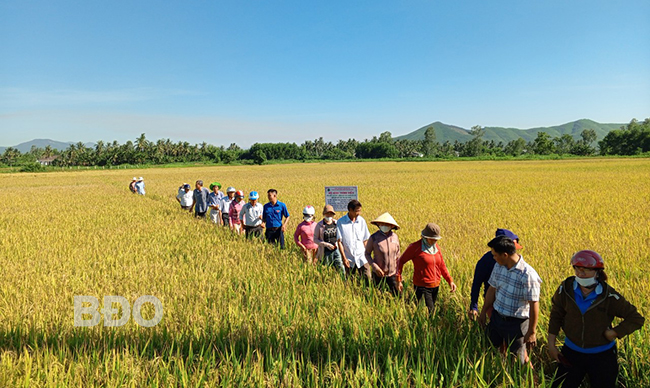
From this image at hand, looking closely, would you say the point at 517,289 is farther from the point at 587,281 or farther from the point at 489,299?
the point at 587,281

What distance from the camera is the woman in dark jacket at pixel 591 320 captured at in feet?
8.41

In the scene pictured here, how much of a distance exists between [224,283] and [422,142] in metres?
160

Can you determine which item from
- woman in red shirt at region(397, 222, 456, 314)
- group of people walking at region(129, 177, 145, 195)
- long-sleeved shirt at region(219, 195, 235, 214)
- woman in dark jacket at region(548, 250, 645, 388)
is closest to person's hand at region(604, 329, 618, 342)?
woman in dark jacket at region(548, 250, 645, 388)

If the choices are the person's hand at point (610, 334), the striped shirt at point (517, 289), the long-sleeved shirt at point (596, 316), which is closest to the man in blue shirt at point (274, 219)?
the striped shirt at point (517, 289)

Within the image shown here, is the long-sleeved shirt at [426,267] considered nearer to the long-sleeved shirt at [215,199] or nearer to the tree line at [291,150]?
the long-sleeved shirt at [215,199]

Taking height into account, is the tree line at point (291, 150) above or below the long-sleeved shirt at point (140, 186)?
above

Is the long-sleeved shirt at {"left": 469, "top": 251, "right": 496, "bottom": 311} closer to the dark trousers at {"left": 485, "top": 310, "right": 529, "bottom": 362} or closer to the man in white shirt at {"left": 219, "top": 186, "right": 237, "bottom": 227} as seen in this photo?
the dark trousers at {"left": 485, "top": 310, "right": 529, "bottom": 362}

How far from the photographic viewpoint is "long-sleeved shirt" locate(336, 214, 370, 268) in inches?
213

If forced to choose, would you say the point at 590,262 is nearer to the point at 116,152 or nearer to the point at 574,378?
the point at 574,378

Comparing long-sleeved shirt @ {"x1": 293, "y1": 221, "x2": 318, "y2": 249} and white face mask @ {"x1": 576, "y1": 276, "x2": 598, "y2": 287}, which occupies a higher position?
white face mask @ {"x1": 576, "y1": 276, "x2": 598, "y2": 287}

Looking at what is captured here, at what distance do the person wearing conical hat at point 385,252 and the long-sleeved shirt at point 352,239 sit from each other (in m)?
0.56

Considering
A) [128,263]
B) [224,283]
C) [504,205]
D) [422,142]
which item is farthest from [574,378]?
[422,142]

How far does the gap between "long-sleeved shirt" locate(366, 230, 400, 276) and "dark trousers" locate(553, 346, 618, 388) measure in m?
2.24

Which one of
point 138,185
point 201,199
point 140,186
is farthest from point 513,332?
point 138,185
